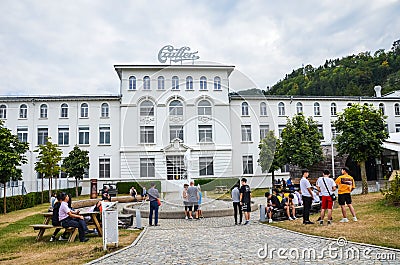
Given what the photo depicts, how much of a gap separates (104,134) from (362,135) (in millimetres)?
31291

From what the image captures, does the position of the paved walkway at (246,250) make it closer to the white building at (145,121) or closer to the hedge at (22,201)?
the white building at (145,121)

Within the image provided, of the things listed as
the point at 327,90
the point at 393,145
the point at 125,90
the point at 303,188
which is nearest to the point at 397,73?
the point at 327,90

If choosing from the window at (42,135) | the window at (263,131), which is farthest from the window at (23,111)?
the window at (263,131)

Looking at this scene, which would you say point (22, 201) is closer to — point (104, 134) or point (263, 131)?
point (263, 131)

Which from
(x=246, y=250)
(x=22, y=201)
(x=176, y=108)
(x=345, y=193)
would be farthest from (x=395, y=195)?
(x=22, y=201)

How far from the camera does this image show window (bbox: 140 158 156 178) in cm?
1833

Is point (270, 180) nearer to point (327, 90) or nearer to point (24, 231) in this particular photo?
point (24, 231)

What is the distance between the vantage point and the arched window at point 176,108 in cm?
2283

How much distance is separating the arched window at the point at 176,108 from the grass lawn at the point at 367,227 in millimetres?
10623

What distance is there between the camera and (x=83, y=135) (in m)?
46.1

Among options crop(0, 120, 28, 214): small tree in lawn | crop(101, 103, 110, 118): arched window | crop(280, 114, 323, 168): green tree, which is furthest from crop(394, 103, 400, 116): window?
crop(0, 120, 28, 214): small tree in lawn

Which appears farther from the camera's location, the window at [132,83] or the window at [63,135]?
the window at [63,135]

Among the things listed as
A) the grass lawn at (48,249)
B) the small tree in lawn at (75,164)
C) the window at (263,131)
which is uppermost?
the window at (263,131)

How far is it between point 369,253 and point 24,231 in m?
12.2
